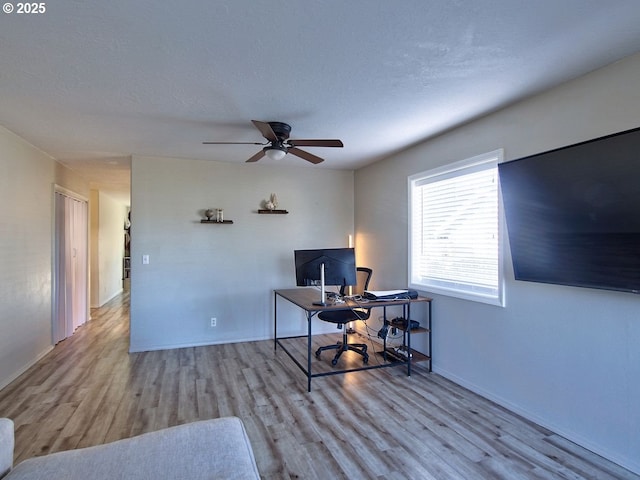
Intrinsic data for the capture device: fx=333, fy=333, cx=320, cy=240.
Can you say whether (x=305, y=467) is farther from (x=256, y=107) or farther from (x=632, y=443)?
(x=256, y=107)

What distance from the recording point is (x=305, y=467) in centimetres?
205

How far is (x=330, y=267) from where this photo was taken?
11.5ft

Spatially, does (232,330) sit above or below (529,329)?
below

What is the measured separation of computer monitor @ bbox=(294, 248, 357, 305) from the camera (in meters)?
3.49

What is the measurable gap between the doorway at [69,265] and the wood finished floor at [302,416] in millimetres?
900

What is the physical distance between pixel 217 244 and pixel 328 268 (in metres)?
1.89

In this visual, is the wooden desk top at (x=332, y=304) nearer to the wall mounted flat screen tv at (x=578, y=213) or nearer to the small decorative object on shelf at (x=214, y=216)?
the wall mounted flat screen tv at (x=578, y=213)

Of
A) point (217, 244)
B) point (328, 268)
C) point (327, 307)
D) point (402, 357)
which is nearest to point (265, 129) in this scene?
point (328, 268)

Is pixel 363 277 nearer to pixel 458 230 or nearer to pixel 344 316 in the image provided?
pixel 344 316

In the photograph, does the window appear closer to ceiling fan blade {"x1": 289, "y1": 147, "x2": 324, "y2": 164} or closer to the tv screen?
the tv screen

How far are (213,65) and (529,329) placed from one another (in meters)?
2.98

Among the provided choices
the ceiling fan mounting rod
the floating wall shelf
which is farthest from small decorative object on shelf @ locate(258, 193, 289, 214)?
the ceiling fan mounting rod

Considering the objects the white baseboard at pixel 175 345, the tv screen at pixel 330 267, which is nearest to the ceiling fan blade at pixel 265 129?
the tv screen at pixel 330 267

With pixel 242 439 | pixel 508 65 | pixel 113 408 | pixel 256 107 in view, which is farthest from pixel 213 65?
pixel 113 408
